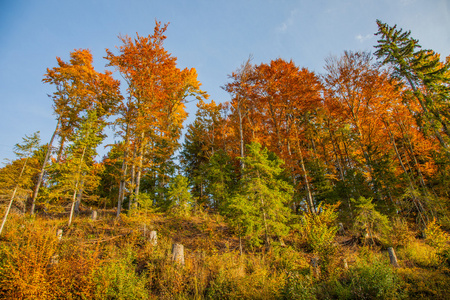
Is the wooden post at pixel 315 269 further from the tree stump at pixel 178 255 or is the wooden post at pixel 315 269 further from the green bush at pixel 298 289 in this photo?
the tree stump at pixel 178 255

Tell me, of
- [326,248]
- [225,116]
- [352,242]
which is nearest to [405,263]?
[352,242]

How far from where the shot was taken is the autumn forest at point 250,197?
572 cm

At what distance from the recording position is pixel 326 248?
22.0 feet

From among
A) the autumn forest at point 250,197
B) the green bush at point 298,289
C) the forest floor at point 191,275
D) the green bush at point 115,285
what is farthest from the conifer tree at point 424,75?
the green bush at point 115,285

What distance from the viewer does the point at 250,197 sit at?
935 cm

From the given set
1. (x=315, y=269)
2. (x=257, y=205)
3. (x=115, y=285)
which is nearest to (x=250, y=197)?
(x=257, y=205)

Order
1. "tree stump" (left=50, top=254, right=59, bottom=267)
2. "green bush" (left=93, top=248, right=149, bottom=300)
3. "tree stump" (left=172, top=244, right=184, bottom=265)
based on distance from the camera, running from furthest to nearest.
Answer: "tree stump" (left=172, top=244, right=184, bottom=265) → "tree stump" (left=50, top=254, right=59, bottom=267) → "green bush" (left=93, top=248, right=149, bottom=300)

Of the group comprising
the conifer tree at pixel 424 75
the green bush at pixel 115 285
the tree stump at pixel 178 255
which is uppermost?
the conifer tree at pixel 424 75

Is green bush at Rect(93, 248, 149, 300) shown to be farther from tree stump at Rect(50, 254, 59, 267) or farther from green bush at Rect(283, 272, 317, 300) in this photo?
green bush at Rect(283, 272, 317, 300)

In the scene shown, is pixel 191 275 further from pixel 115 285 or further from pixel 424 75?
pixel 424 75

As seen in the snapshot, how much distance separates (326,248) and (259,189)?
11.5 ft

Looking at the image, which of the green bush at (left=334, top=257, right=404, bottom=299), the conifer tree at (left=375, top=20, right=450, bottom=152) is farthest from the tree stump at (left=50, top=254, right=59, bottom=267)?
the conifer tree at (left=375, top=20, right=450, bottom=152)

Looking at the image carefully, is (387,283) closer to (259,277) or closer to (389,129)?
(259,277)

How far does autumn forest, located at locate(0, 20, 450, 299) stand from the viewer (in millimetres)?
5719
